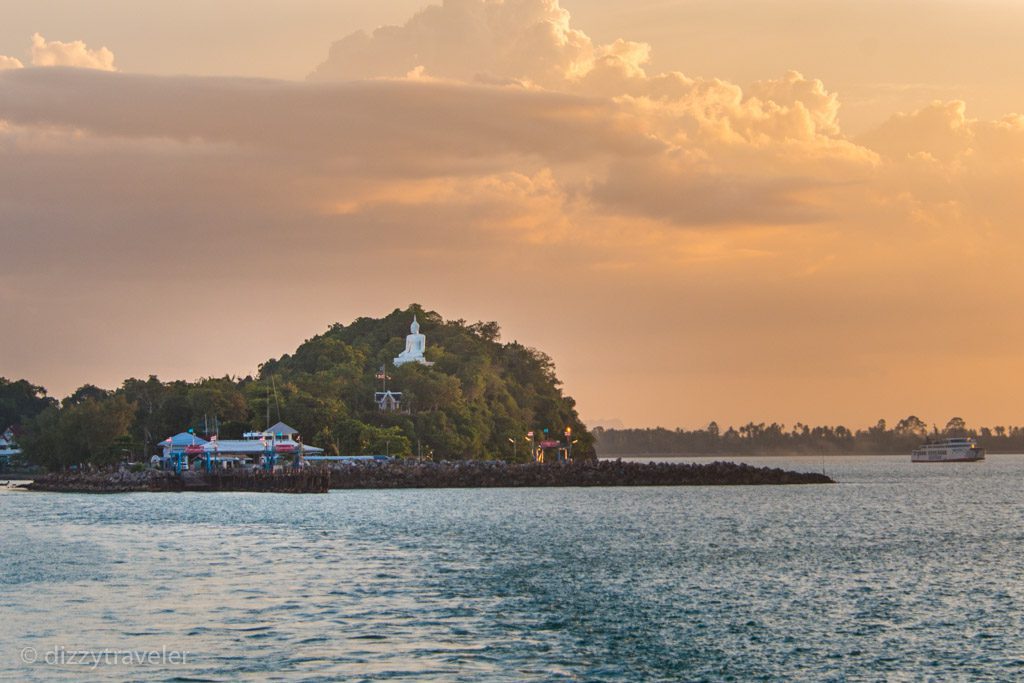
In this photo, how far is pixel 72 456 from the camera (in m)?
193

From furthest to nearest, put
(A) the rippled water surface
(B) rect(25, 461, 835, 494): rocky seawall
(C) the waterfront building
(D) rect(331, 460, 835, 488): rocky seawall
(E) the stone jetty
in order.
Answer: (D) rect(331, 460, 835, 488): rocky seawall, (C) the waterfront building, (B) rect(25, 461, 835, 494): rocky seawall, (E) the stone jetty, (A) the rippled water surface

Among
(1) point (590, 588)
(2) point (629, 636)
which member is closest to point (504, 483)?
(1) point (590, 588)

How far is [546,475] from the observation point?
169m

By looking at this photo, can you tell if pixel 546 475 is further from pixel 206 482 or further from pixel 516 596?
pixel 516 596

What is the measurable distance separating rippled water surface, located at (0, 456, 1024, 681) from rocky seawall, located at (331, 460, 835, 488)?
59673 millimetres

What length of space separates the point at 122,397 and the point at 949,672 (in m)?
174

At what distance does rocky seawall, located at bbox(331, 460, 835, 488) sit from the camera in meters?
159

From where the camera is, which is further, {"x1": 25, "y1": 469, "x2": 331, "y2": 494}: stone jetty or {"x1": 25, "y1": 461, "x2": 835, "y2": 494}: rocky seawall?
{"x1": 25, "y1": 461, "x2": 835, "y2": 494}: rocky seawall

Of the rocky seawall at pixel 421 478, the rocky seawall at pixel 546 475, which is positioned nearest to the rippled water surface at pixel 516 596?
the rocky seawall at pixel 421 478

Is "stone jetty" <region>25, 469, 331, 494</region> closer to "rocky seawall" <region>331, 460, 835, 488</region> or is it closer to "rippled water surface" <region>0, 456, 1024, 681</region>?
"rocky seawall" <region>331, 460, 835, 488</region>

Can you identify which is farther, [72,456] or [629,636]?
[72,456]

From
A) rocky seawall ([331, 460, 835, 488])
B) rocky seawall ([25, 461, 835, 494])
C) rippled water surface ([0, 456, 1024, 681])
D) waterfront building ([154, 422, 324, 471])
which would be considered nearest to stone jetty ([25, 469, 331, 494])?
rocky seawall ([25, 461, 835, 494])

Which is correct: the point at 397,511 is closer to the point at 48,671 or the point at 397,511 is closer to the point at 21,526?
the point at 21,526

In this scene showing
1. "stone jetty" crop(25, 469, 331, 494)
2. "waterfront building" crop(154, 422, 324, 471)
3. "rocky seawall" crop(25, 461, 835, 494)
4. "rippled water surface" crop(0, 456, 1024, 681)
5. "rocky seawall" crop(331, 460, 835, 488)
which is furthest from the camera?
"rocky seawall" crop(331, 460, 835, 488)
